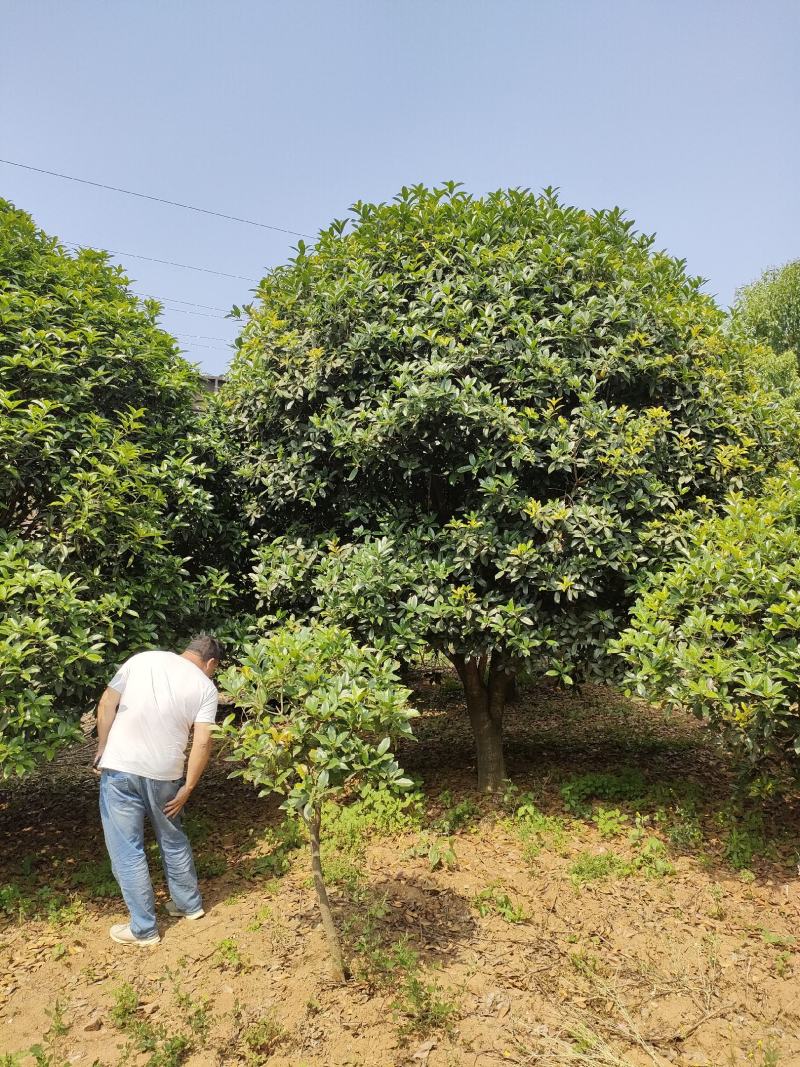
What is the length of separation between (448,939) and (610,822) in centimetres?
188

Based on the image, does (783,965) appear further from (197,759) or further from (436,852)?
(197,759)

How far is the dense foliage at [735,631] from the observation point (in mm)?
4281

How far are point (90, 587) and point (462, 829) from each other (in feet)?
11.1

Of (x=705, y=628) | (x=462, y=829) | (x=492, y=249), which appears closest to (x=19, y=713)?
(x=462, y=829)

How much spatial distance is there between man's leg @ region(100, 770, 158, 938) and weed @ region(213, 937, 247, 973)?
48 cm

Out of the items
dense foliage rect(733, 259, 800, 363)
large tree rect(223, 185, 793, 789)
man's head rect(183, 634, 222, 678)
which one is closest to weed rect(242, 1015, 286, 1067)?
man's head rect(183, 634, 222, 678)

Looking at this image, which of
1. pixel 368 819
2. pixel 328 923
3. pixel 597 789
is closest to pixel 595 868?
pixel 597 789

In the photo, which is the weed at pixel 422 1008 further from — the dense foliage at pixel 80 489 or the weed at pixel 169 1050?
the dense foliage at pixel 80 489

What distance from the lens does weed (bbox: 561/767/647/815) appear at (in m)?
5.96

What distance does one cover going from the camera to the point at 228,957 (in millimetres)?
4141

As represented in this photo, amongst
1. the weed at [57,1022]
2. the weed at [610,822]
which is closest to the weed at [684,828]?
the weed at [610,822]

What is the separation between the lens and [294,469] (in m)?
5.96

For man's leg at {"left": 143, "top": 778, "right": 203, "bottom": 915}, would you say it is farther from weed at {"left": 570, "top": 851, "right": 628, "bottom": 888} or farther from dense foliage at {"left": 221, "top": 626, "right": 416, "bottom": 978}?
weed at {"left": 570, "top": 851, "right": 628, "bottom": 888}

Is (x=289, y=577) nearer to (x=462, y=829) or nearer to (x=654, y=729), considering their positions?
(x=462, y=829)
